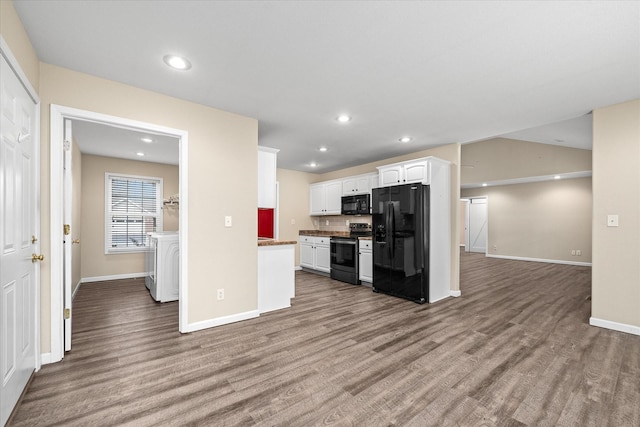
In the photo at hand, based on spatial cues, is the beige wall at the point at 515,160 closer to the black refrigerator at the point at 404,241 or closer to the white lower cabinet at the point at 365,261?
the black refrigerator at the point at 404,241

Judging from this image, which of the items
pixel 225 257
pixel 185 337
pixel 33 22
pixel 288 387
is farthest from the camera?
pixel 225 257

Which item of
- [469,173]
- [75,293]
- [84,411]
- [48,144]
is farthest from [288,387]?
[469,173]

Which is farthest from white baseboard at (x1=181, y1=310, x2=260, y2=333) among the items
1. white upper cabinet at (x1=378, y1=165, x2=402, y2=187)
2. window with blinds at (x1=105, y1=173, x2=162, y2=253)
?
window with blinds at (x1=105, y1=173, x2=162, y2=253)

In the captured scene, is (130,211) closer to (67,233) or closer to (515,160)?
(67,233)

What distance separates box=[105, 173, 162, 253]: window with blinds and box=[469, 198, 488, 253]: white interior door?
390 inches

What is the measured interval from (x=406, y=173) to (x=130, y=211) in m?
5.56

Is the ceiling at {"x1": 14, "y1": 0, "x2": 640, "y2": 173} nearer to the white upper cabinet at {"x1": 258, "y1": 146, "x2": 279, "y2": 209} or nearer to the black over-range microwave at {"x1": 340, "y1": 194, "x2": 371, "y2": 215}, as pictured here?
the white upper cabinet at {"x1": 258, "y1": 146, "x2": 279, "y2": 209}

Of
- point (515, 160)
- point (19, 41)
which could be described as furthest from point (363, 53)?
point (515, 160)

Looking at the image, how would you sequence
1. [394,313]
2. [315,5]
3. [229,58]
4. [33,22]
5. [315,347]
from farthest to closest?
[394,313] < [315,347] < [229,58] < [33,22] < [315,5]

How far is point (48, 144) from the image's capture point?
2305 millimetres

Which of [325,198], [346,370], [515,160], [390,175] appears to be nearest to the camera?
[346,370]

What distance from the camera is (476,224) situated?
398 inches

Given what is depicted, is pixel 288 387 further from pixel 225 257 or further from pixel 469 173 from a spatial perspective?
pixel 469 173

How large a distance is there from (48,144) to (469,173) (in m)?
9.39
